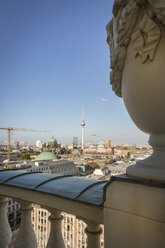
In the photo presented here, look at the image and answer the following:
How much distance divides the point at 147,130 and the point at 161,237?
868mm

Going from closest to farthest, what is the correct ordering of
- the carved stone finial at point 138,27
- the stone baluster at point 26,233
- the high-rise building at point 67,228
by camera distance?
A: the carved stone finial at point 138,27 → the stone baluster at point 26,233 → the high-rise building at point 67,228

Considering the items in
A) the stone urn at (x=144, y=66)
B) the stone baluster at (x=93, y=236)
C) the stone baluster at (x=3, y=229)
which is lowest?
the stone baluster at (x=3, y=229)

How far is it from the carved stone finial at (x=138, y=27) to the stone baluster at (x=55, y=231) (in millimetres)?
1944

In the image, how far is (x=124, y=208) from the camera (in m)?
1.60

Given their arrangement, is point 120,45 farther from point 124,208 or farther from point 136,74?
point 124,208

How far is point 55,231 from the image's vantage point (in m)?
2.42

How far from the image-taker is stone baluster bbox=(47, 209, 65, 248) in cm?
238

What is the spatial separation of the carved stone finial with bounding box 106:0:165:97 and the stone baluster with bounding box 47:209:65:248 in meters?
1.94

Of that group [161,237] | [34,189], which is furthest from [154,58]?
[34,189]

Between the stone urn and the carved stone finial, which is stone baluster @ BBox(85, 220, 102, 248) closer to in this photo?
the stone urn

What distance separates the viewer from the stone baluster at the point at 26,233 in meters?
2.58

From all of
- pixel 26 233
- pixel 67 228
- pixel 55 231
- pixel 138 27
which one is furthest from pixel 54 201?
pixel 67 228

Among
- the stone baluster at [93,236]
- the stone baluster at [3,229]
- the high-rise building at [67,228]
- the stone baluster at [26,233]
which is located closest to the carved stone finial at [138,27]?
the stone baluster at [93,236]

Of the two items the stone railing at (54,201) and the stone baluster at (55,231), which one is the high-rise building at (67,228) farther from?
the stone baluster at (55,231)
